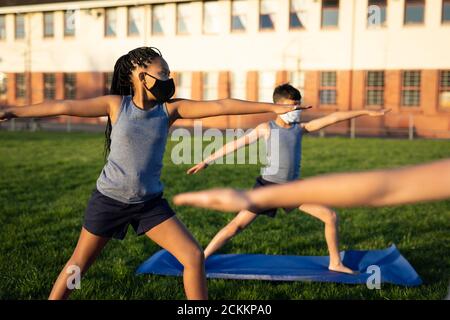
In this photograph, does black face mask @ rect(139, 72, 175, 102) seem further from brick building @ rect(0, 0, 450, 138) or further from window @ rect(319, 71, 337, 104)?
window @ rect(319, 71, 337, 104)

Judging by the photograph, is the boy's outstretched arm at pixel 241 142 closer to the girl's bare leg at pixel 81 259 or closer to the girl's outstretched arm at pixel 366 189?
the girl's bare leg at pixel 81 259

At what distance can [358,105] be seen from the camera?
3123 centimetres

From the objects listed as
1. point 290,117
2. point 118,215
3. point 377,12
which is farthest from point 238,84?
point 118,215

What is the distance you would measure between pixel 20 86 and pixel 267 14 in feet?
63.0

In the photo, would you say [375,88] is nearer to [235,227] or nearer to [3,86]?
[3,86]

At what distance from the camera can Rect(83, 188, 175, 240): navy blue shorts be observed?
3738 mm

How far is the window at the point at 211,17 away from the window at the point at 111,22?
644 cm

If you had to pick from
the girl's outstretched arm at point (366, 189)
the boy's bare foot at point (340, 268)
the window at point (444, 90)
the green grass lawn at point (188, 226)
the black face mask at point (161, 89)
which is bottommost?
the green grass lawn at point (188, 226)

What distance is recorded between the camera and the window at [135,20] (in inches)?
1378

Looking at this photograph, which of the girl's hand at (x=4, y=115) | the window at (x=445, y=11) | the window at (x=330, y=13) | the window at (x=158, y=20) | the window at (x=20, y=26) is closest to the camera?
the girl's hand at (x=4, y=115)

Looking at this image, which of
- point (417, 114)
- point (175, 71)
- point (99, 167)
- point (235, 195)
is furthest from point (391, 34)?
point (235, 195)

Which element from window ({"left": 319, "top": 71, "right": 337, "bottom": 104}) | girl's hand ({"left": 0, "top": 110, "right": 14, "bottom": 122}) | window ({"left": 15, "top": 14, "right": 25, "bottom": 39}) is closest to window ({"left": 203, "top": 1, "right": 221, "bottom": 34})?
window ({"left": 319, "top": 71, "right": 337, "bottom": 104})

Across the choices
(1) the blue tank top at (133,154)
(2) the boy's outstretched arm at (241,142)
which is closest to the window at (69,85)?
(2) the boy's outstretched arm at (241,142)

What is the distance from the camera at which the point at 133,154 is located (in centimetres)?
382
